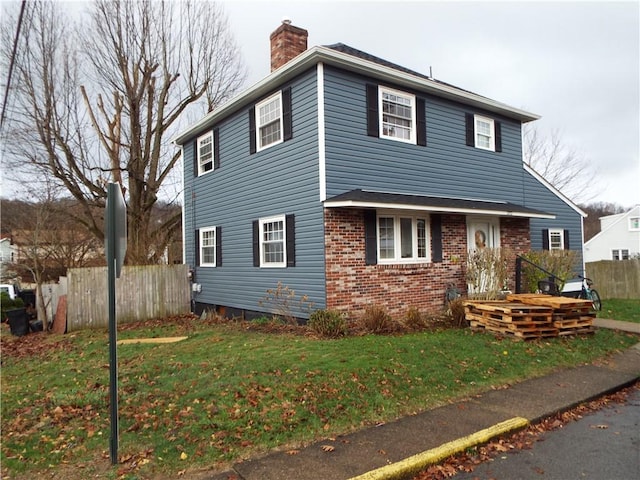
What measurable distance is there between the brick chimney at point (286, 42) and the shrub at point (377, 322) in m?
7.47

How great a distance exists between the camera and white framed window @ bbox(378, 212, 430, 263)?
10445mm

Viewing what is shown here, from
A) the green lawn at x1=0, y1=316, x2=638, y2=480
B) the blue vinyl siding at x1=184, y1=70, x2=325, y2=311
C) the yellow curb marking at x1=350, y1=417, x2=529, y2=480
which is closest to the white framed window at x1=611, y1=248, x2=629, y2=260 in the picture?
Answer: the green lawn at x1=0, y1=316, x2=638, y2=480

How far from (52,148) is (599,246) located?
46.1 m

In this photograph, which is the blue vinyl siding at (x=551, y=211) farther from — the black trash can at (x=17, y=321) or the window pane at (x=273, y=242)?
the black trash can at (x=17, y=321)

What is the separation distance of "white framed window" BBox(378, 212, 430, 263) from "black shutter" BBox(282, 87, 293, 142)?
3.07 m

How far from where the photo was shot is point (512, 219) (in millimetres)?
13594

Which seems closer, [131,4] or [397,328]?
[397,328]

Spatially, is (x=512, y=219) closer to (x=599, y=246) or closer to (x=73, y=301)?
(x=73, y=301)

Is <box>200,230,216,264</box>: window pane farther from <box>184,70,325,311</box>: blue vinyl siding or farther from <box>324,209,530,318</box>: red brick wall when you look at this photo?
<box>324,209,530,318</box>: red brick wall

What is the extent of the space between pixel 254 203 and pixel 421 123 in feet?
16.8

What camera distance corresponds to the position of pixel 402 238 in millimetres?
10781

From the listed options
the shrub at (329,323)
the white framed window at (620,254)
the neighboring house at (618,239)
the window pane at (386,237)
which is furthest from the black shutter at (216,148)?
the white framed window at (620,254)

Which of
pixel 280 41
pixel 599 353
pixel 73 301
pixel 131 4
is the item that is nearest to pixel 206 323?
pixel 73 301

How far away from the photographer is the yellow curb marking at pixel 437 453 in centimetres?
356
